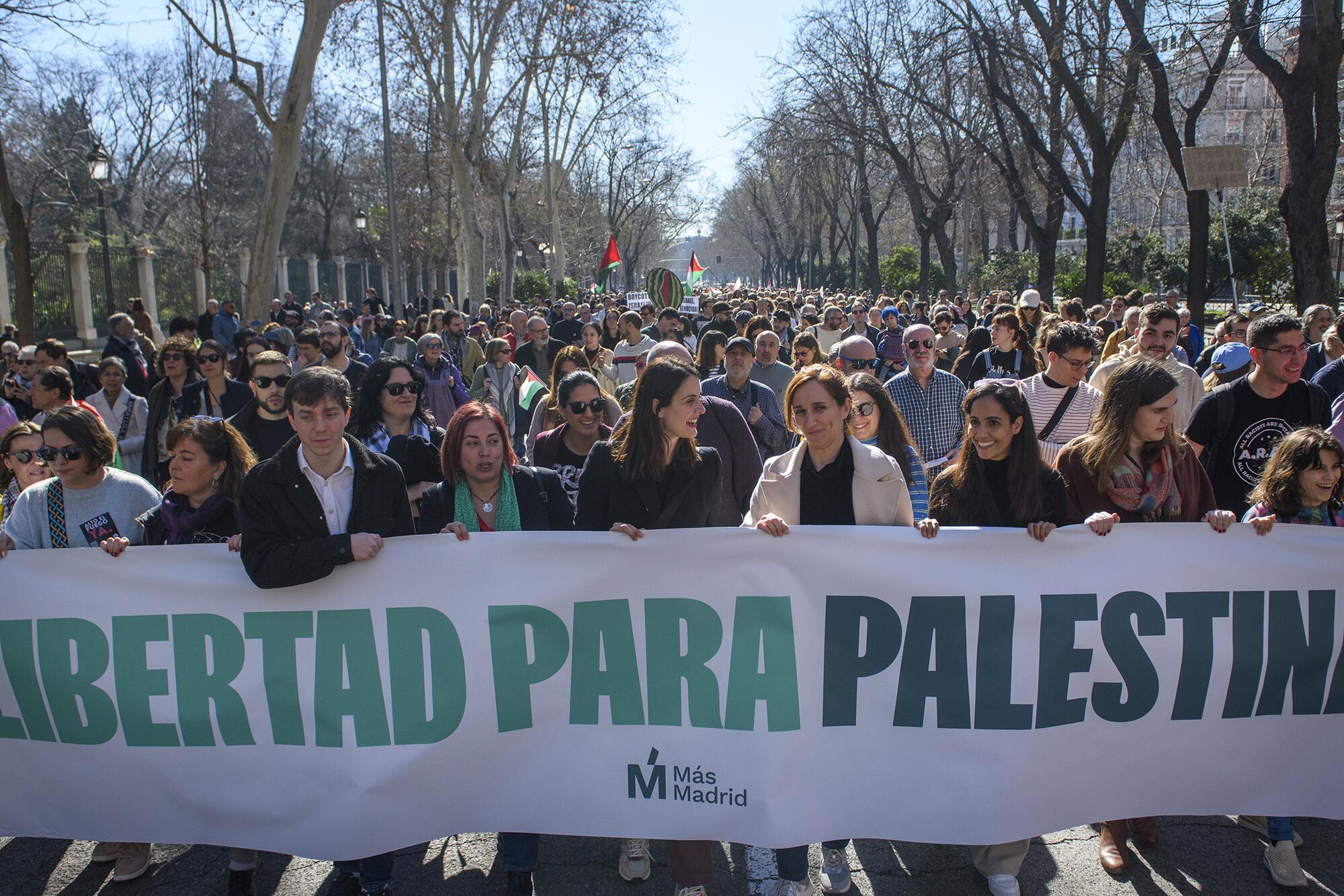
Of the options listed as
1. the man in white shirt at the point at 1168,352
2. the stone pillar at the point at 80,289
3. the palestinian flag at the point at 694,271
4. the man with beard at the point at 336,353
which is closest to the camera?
the man in white shirt at the point at 1168,352

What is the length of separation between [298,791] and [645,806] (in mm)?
1179

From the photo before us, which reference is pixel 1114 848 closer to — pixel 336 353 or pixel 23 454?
pixel 23 454

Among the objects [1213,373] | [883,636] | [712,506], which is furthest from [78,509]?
[1213,373]

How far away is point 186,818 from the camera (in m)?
3.76

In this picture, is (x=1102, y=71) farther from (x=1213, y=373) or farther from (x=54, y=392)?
(x=54, y=392)

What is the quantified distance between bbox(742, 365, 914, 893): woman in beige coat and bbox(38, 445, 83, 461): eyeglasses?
2502mm

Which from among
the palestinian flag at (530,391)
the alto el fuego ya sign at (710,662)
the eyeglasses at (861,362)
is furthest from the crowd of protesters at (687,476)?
the palestinian flag at (530,391)

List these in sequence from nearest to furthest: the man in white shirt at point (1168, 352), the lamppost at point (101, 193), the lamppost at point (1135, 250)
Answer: the man in white shirt at point (1168, 352) → the lamppost at point (101, 193) → the lamppost at point (1135, 250)

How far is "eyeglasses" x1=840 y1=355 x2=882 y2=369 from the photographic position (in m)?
7.44

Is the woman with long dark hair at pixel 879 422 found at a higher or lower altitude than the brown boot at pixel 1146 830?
higher

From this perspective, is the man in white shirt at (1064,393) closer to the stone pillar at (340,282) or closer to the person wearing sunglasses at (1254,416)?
the person wearing sunglasses at (1254,416)

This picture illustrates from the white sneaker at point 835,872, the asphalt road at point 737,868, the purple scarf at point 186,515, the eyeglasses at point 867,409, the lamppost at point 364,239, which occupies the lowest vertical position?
the asphalt road at point 737,868

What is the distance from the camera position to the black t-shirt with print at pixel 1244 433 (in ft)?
15.9

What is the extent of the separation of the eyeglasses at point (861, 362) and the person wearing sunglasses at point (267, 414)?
11.5 ft
